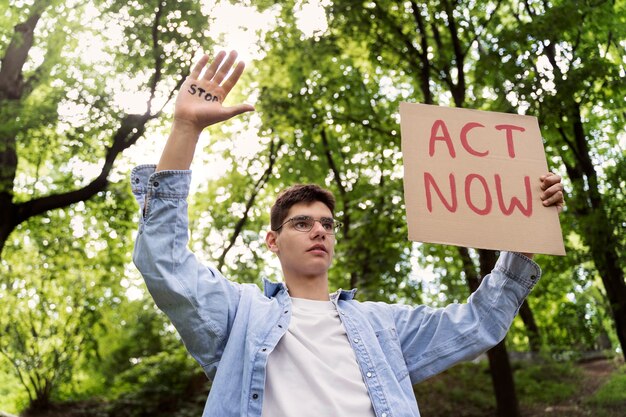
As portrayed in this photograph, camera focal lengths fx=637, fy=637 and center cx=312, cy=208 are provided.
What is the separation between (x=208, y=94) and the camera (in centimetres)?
207

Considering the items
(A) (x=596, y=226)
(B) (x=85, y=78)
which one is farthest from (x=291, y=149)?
(A) (x=596, y=226)

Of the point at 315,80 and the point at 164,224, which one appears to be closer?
the point at 164,224

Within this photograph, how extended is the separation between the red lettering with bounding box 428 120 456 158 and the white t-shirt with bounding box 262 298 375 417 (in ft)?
2.65

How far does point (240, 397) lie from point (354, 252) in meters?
7.84

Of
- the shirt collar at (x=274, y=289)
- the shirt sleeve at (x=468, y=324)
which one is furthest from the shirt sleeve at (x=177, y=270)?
the shirt sleeve at (x=468, y=324)

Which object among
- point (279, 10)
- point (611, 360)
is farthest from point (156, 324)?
point (611, 360)

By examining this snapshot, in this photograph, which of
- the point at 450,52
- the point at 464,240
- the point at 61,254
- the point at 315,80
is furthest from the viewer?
the point at 61,254

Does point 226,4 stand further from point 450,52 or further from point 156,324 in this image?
point 156,324

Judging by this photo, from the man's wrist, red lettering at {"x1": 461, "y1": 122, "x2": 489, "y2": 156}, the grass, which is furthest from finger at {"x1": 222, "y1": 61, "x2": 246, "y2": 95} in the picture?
the grass

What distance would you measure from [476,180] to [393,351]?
74 centimetres

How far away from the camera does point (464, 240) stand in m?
2.34

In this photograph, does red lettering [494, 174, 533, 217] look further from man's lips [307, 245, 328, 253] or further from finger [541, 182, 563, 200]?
man's lips [307, 245, 328, 253]

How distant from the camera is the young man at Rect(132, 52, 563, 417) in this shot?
1914 millimetres

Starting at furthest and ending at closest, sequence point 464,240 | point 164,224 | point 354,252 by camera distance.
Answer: point 354,252 → point 464,240 → point 164,224
